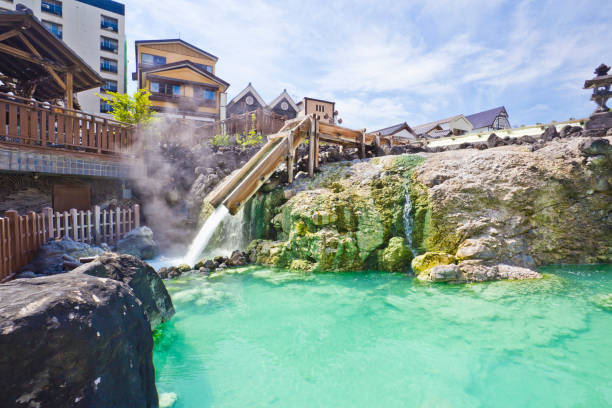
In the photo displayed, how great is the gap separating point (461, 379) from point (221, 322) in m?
3.59

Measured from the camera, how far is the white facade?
2816 centimetres

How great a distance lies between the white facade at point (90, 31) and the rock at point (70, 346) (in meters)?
32.9

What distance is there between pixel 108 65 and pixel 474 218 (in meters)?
38.7

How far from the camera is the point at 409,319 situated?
15.7 ft

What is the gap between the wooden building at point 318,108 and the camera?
3550cm

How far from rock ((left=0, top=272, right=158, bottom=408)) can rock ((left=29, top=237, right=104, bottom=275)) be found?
4711 millimetres

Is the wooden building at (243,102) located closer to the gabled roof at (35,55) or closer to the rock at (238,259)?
the gabled roof at (35,55)

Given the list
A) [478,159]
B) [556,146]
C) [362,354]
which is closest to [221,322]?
[362,354]

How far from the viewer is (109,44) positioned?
31.2 metres

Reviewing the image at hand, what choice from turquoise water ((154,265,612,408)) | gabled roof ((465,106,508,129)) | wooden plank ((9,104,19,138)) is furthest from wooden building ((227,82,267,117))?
gabled roof ((465,106,508,129))

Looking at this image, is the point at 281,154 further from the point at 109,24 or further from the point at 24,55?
the point at 109,24

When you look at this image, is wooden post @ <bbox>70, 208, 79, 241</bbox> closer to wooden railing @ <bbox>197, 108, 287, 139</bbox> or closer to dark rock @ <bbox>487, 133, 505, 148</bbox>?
wooden railing @ <bbox>197, 108, 287, 139</bbox>

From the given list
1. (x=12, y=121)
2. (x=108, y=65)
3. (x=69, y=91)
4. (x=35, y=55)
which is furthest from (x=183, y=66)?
(x=12, y=121)

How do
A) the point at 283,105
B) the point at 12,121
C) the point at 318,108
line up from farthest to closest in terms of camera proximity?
1. the point at 318,108
2. the point at 283,105
3. the point at 12,121
